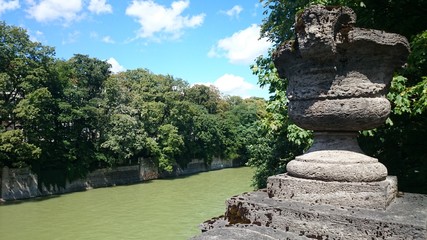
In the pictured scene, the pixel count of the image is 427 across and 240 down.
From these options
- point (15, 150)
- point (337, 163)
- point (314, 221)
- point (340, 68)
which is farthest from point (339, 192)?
point (15, 150)

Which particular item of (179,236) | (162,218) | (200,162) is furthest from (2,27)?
(200,162)

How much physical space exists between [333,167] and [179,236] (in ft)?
36.5

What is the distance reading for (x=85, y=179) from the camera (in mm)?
25562

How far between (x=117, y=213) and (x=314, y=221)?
53.7ft

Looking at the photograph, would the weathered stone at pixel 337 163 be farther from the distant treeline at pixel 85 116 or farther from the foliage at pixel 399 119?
the distant treeline at pixel 85 116

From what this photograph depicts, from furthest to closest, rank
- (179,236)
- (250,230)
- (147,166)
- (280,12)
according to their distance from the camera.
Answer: (147,166) < (179,236) < (280,12) < (250,230)

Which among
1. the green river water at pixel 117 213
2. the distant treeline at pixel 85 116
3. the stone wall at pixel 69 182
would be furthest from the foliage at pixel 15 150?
the green river water at pixel 117 213

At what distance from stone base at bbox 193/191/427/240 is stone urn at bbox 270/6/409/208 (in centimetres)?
30

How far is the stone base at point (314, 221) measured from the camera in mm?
2357

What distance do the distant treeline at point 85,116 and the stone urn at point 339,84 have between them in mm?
14326

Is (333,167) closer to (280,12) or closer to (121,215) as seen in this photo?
(280,12)

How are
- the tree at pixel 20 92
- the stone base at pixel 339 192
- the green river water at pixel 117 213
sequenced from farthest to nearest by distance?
the tree at pixel 20 92 < the green river water at pixel 117 213 < the stone base at pixel 339 192

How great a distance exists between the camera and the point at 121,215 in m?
17.1

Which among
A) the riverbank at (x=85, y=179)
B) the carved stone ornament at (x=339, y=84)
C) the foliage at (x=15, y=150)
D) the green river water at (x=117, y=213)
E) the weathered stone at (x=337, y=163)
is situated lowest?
the green river water at (x=117, y=213)
